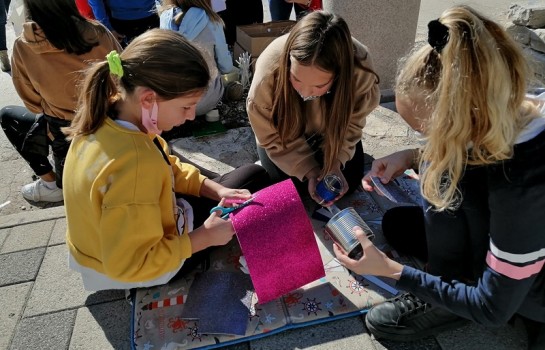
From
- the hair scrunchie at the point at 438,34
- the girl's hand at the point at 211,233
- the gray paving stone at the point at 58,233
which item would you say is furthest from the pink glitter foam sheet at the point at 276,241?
the gray paving stone at the point at 58,233

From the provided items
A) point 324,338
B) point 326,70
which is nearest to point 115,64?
point 326,70

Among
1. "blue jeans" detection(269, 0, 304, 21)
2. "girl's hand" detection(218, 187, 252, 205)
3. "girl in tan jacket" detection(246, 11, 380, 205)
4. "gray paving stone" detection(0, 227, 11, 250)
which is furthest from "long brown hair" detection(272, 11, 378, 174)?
"blue jeans" detection(269, 0, 304, 21)

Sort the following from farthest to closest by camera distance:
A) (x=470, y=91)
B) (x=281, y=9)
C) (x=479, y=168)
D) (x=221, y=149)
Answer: (x=281, y=9) < (x=221, y=149) < (x=479, y=168) < (x=470, y=91)

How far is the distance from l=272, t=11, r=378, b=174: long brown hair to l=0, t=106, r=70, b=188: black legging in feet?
4.53

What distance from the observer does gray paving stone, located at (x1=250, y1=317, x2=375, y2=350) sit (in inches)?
70.1

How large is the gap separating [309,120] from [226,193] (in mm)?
699

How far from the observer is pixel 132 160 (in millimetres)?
1547

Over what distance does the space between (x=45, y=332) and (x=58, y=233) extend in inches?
28.6

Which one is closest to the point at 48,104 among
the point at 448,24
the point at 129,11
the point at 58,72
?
the point at 58,72

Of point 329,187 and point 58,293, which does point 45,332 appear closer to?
point 58,293

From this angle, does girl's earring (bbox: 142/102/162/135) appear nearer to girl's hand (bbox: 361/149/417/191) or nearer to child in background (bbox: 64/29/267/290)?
child in background (bbox: 64/29/267/290)

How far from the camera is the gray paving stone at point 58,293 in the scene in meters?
2.04

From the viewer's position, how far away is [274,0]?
493 cm

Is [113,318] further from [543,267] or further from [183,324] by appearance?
[543,267]
